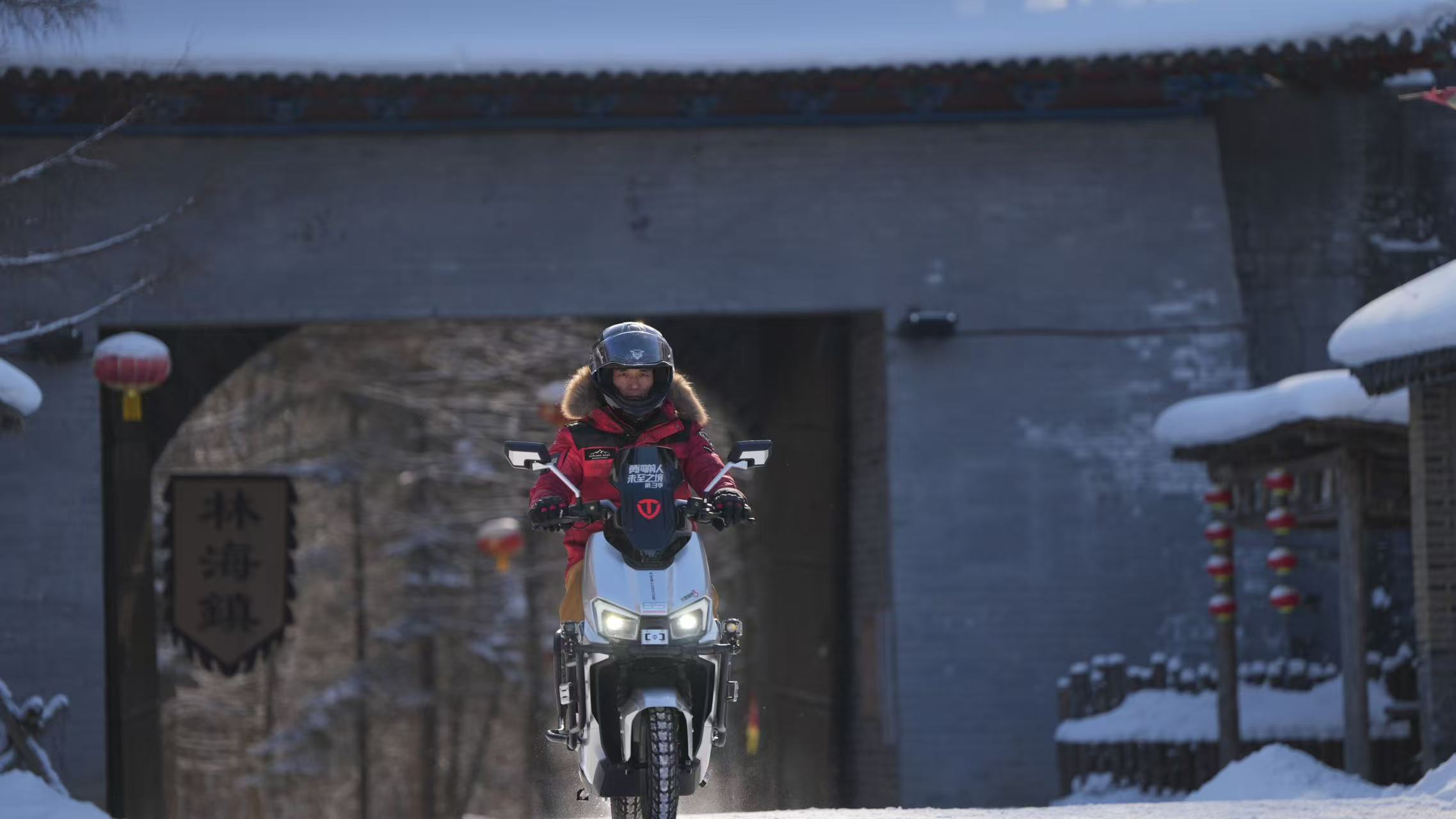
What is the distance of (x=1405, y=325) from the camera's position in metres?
10.3

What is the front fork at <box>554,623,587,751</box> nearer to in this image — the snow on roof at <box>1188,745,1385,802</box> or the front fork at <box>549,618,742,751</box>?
the front fork at <box>549,618,742,751</box>

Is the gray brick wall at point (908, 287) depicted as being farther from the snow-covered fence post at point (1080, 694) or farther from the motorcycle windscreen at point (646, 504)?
the motorcycle windscreen at point (646, 504)

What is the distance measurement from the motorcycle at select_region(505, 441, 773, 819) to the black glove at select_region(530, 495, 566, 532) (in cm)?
2

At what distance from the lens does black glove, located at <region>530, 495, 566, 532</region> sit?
6941 millimetres

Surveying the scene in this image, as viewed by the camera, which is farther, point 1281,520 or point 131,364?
point 131,364

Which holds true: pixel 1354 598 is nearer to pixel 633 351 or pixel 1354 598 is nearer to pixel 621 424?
pixel 621 424

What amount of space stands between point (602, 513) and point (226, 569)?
1107 centimetres

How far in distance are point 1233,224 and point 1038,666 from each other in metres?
3.49

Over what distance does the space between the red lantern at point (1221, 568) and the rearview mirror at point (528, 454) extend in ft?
25.4

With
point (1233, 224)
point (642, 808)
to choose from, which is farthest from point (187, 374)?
point (642, 808)

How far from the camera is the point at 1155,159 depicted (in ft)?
51.6

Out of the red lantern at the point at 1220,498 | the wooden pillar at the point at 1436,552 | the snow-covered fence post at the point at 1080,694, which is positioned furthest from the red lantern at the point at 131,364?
the wooden pillar at the point at 1436,552

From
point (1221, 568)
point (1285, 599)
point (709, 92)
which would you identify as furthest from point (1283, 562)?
point (709, 92)

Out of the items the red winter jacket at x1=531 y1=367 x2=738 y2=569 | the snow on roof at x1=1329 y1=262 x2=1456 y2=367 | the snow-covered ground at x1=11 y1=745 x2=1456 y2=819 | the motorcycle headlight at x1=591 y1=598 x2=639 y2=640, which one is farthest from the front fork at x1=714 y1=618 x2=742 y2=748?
the snow on roof at x1=1329 y1=262 x2=1456 y2=367
